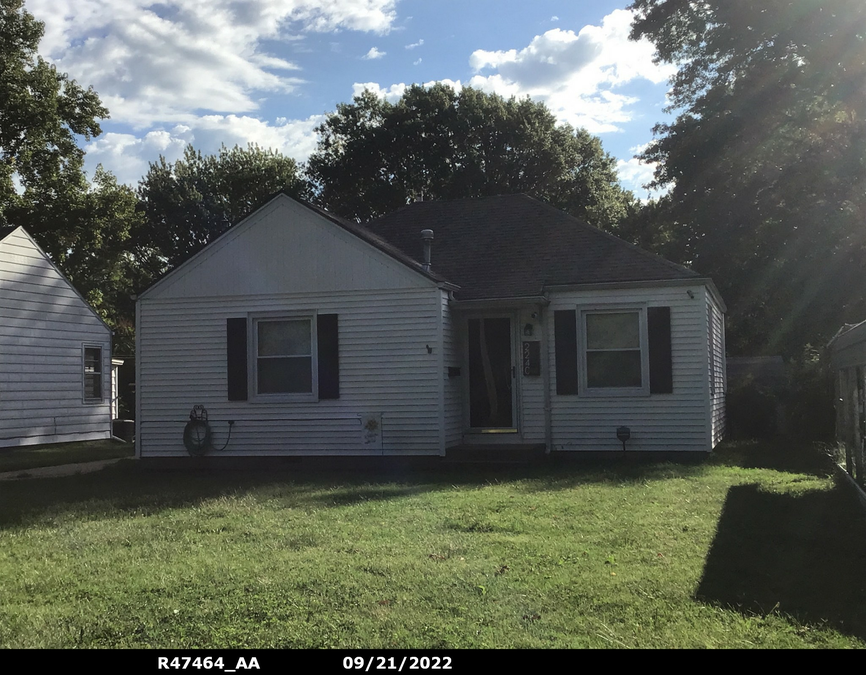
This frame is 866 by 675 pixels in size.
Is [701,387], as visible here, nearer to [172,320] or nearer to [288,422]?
[288,422]

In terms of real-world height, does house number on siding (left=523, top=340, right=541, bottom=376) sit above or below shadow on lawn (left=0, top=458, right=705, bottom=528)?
above

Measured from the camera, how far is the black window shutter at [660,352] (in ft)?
40.5

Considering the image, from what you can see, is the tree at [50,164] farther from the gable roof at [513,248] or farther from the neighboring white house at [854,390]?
the neighboring white house at [854,390]

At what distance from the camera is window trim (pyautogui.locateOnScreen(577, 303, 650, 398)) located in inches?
493

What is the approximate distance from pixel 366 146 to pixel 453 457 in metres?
23.1

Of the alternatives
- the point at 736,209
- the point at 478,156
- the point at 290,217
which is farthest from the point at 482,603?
the point at 478,156

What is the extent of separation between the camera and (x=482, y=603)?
4656 mm

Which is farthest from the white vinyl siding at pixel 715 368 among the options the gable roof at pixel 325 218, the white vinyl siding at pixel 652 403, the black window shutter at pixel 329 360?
the black window shutter at pixel 329 360

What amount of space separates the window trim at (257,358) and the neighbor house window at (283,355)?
23 millimetres

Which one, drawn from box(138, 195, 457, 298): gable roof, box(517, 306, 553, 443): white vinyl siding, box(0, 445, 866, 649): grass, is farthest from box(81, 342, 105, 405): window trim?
box(517, 306, 553, 443): white vinyl siding

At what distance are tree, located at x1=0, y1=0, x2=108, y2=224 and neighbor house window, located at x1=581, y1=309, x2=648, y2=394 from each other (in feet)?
68.5

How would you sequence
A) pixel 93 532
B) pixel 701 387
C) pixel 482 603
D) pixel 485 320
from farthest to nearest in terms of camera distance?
pixel 485 320
pixel 701 387
pixel 93 532
pixel 482 603
